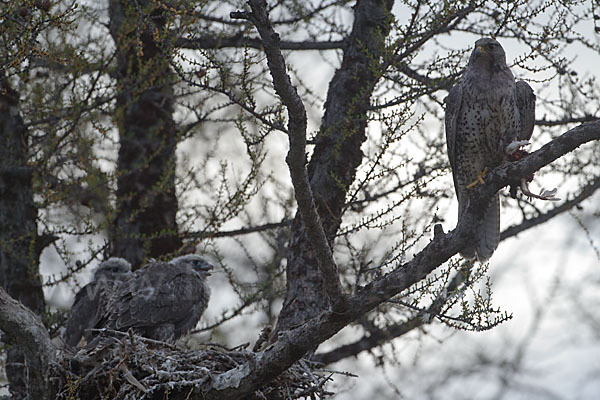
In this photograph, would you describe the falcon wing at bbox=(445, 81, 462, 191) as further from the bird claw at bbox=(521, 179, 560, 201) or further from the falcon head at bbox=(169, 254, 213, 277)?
the falcon head at bbox=(169, 254, 213, 277)

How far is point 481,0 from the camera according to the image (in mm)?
5352

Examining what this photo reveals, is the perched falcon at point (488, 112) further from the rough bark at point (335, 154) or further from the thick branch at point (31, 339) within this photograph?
the thick branch at point (31, 339)

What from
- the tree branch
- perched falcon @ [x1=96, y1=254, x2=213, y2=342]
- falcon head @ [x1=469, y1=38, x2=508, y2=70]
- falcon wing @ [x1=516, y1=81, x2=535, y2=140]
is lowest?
perched falcon @ [x1=96, y1=254, x2=213, y2=342]

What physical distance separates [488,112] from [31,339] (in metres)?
3.69

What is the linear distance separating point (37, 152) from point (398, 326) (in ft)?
11.9

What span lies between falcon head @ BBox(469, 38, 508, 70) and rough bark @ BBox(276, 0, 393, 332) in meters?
0.72

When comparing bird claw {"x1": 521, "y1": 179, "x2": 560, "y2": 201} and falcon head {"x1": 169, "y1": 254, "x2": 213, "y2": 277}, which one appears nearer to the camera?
bird claw {"x1": 521, "y1": 179, "x2": 560, "y2": 201}

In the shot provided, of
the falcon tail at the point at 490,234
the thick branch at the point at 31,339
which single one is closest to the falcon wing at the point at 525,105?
the falcon tail at the point at 490,234

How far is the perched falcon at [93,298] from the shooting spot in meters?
7.05

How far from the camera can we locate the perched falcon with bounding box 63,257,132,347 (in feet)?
23.1

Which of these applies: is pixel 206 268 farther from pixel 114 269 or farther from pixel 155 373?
pixel 155 373

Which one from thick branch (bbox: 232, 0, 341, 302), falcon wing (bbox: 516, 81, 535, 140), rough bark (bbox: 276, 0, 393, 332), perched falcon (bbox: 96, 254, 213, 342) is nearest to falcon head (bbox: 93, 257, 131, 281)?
perched falcon (bbox: 96, 254, 213, 342)

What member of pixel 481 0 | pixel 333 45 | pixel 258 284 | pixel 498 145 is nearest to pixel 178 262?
pixel 258 284

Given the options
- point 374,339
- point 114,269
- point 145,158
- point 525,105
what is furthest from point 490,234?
point 145,158
